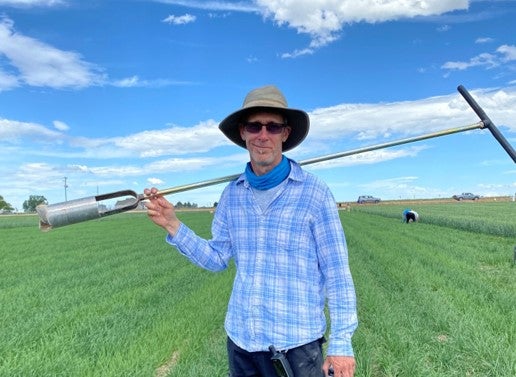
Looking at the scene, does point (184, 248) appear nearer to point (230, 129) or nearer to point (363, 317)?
point (230, 129)

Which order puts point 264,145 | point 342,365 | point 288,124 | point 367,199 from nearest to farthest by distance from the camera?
point 342,365, point 264,145, point 288,124, point 367,199

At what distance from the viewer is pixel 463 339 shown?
5750mm

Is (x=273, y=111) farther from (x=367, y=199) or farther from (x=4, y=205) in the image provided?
(x=4, y=205)

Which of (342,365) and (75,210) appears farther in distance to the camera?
(75,210)

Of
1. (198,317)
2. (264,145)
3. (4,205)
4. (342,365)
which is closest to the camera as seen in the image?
(342,365)

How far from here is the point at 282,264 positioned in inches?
96.4

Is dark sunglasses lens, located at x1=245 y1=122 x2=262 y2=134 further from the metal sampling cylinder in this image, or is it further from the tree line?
the tree line

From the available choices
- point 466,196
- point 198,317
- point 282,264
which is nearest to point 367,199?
point 466,196

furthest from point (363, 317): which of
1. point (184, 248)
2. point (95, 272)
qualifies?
point (95, 272)

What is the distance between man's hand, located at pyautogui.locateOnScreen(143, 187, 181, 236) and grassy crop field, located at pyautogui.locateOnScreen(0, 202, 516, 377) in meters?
2.56

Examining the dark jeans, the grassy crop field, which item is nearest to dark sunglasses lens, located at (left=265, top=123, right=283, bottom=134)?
the dark jeans

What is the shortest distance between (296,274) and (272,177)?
0.47 metres

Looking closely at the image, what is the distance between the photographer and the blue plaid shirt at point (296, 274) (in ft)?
7.91

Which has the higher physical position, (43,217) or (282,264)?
(43,217)
